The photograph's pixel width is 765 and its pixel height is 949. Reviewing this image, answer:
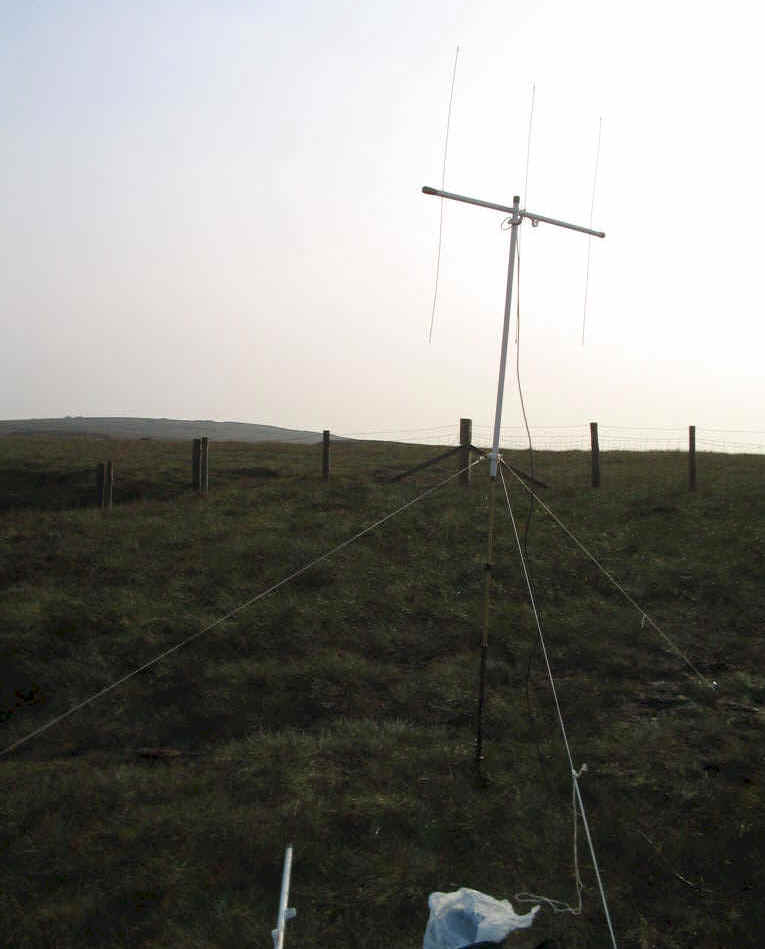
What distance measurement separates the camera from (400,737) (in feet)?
32.0

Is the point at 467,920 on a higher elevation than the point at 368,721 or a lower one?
lower

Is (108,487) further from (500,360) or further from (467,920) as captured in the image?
(467,920)

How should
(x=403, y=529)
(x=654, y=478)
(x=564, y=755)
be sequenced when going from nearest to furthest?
1. (x=564, y=755)
2. (x=403, y=529)
3. (x=654, y=478)

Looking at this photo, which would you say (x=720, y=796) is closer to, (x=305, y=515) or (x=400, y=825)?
(x=400, y=825)

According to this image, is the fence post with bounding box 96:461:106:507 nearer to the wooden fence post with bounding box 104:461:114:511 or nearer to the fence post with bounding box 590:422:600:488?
the wooden fence post with bounding box 104:461:114:511

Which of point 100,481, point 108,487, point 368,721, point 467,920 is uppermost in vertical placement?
point 100,481

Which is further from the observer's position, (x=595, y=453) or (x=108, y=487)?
(x=595, y=453)

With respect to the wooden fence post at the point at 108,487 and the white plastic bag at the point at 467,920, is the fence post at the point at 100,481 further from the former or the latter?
the white plastic bag at the point at 467,920

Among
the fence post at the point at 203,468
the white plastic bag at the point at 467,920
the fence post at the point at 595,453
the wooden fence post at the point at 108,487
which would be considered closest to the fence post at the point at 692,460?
the fence post at the point at 595,453

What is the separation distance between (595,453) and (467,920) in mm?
16171

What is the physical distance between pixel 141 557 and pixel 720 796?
11.1 metres

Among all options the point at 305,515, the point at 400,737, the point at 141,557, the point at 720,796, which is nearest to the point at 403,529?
the point at 305,515

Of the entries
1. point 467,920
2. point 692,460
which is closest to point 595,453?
point 692,460

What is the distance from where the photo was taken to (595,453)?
21.2 m
